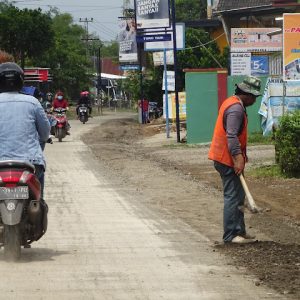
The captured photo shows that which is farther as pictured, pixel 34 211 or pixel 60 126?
pixel 60 126

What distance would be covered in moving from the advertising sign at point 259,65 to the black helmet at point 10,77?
2430cm

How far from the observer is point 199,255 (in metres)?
8.65

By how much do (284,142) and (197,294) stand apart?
8880 mm

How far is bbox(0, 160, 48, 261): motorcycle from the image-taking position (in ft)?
26.2

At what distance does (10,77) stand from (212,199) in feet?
18.5

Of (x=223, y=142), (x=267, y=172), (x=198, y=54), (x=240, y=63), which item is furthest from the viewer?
(x=198, y=54)

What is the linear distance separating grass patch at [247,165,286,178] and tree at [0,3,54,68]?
45474 millimetres

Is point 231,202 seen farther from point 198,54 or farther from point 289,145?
point 198,54

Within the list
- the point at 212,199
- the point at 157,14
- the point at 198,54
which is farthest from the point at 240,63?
the point at 212,199

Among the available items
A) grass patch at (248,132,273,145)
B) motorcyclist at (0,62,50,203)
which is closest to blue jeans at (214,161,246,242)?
motorcyclist at (0,62,50,203)

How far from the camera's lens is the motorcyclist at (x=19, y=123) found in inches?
327

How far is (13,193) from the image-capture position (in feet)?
26.3

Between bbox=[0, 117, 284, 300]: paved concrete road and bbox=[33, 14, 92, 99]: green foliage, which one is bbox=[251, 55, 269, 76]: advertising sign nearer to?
bbox=[0, 117, 284, 300]: paved concrete road

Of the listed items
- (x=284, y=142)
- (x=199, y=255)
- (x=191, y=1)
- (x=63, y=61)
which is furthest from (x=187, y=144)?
(x=191, y=1)
